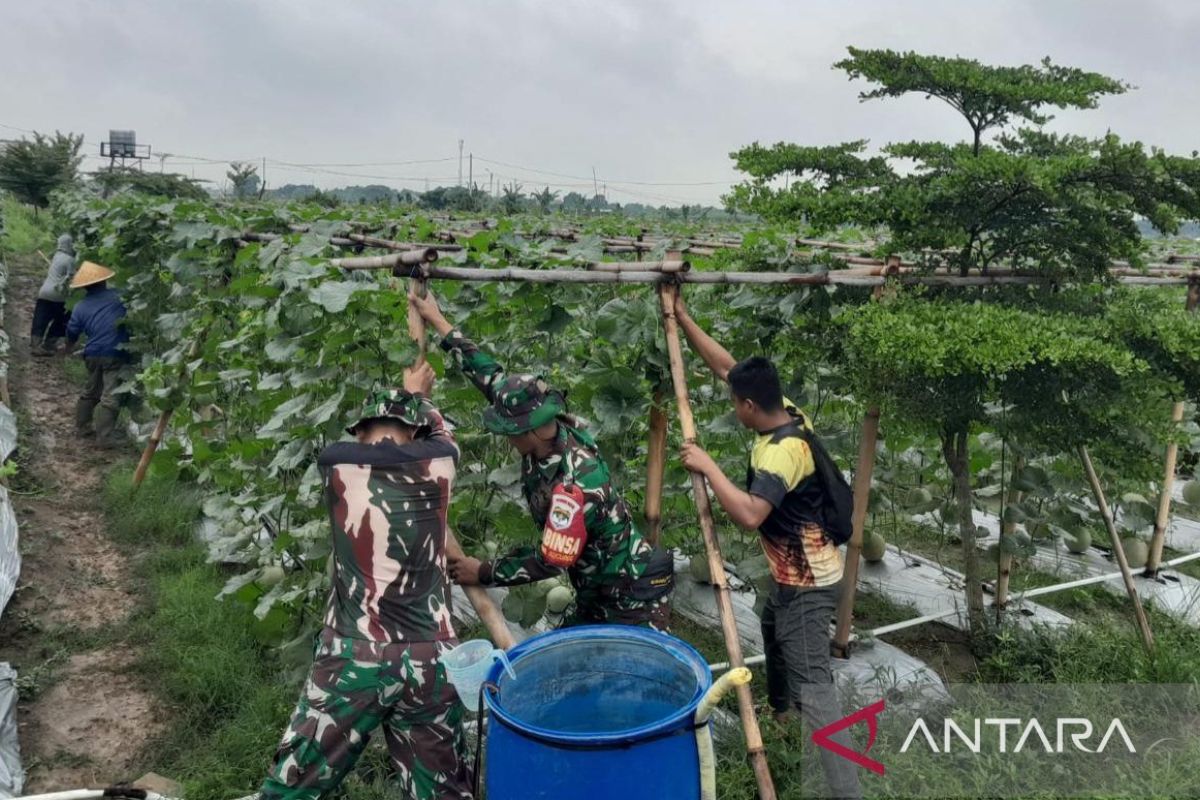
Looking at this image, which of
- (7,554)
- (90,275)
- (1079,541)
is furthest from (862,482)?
(90,275)

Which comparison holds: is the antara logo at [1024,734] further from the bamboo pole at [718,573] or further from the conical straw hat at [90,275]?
the conical straw hat at [90,275]

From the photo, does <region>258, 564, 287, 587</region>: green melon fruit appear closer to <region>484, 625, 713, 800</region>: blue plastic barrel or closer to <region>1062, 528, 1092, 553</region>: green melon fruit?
<region>484, 625, 713, 800</region>: blue plastic barrel

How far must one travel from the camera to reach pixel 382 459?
248cm

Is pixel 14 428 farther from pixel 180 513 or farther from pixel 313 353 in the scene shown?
pixel 313 353

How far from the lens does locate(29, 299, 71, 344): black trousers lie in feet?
31.4

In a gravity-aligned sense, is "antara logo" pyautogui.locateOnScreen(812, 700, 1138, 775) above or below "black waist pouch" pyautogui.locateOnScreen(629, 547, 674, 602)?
below

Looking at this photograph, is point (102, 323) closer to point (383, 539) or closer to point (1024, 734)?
point (383, 539)

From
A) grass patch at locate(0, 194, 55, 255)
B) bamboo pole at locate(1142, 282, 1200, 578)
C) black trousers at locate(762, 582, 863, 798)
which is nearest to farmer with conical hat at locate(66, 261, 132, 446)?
black trousers at locate(762, 582, 863, 798)

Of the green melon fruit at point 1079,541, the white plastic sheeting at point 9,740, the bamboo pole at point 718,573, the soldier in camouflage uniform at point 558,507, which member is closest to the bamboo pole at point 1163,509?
the green melon fruit at point 1079,541

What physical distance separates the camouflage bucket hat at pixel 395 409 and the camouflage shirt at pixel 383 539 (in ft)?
0.26

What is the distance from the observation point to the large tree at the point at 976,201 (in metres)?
3.09

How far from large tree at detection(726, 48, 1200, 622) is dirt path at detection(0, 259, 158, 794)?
3.38 m

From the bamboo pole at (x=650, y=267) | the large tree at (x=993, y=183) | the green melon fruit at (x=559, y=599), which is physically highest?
the large tree at (x=993, y=183)

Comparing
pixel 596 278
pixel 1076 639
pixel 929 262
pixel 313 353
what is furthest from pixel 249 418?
pixel 1076 639
